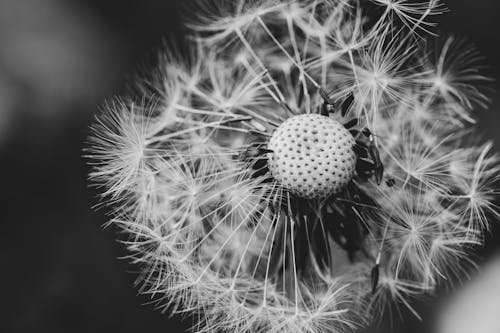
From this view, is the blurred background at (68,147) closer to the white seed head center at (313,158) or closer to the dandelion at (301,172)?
the dandelion at (301,172)

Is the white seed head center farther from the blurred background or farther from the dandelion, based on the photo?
the blurred background

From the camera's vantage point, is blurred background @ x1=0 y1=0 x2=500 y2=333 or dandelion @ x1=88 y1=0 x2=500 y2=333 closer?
dandelion @ x1=88 y1=0 x2=500 y2=333

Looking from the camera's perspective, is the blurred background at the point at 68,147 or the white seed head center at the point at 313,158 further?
the blurred background at the point at 68,147

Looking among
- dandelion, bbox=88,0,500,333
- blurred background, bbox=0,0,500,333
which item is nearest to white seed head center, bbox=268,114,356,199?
dandelion, bbox=88,0,500,333

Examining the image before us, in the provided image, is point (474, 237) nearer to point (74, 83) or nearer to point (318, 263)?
point (318, 263)

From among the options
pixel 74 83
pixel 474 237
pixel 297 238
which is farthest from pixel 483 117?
pixel 74 83

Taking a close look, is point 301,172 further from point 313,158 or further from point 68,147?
point 68,147

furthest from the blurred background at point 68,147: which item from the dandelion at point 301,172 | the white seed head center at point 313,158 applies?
the white seed head center at point 313,158
